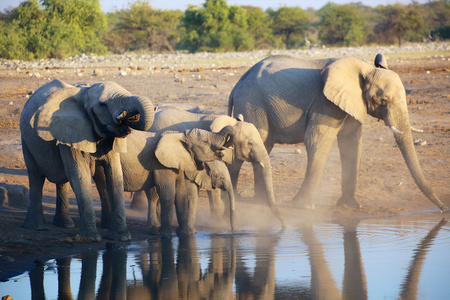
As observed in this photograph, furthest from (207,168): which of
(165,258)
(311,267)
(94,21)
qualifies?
(94,21)

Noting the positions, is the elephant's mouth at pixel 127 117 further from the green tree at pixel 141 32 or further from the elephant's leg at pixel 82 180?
the green tree at pixel 141 32

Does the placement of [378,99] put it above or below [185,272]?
above

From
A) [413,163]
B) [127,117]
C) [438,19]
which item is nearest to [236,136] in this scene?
[127,117]

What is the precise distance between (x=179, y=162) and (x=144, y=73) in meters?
11.5

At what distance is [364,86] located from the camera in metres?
8.50

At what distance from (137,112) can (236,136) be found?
1.74 metres

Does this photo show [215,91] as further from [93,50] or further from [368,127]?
[93,50]

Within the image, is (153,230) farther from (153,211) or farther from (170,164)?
(170,164)

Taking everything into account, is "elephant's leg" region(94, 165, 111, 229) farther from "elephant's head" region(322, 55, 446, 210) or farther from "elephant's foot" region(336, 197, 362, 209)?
"elephant's foot" region(336, 197, 362, 209)

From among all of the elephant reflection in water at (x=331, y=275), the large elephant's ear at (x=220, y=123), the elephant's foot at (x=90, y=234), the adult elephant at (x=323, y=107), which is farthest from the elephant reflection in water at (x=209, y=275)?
the adult elephant at (x=323, y=107)

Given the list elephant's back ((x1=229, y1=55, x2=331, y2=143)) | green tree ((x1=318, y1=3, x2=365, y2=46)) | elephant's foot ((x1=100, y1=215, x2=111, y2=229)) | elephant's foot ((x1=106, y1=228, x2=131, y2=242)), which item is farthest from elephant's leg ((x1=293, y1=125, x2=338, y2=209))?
green tree ((x1=318, y1=3, x2=365, y2=46))

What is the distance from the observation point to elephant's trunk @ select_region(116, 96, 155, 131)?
5605 millimetres

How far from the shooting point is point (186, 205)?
7.38m

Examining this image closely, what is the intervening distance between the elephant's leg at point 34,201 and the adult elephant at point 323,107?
2739 millimetres
